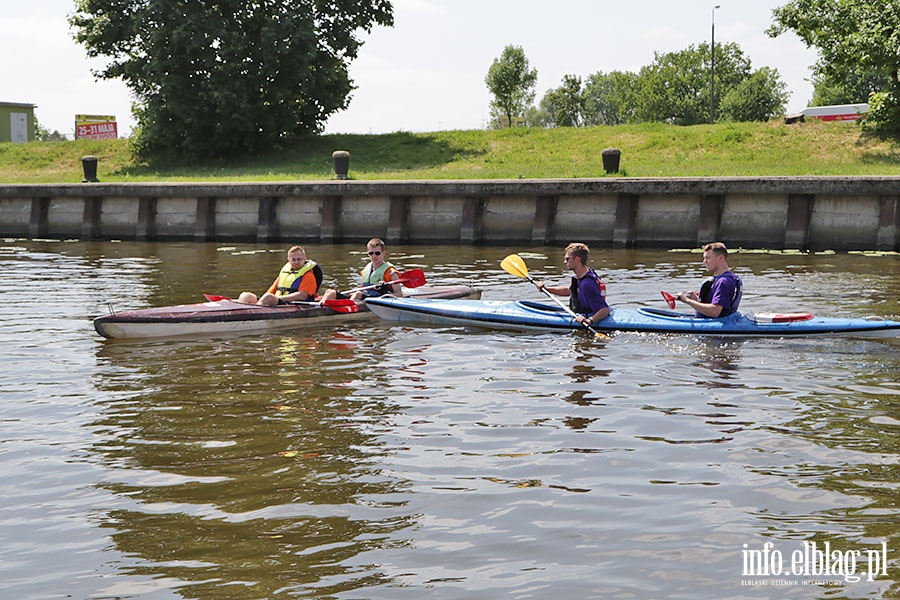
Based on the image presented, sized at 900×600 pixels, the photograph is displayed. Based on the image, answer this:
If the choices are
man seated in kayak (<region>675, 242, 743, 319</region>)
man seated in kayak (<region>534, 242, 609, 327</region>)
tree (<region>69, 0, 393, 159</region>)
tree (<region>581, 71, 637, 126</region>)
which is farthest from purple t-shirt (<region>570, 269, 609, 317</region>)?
tree (<region>581, 71, 637, 126</region>)

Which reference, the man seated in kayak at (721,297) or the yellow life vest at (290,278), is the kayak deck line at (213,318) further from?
the man seated in kayak at (721,297)

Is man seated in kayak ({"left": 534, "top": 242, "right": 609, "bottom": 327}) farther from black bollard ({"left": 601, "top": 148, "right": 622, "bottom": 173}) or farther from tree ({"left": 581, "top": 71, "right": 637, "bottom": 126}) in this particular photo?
tree ({"left": 581, "top": 71, "right": 637, "bottom": 126})

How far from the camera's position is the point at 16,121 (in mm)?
51094

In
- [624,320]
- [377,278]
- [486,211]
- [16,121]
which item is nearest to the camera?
[624,320]

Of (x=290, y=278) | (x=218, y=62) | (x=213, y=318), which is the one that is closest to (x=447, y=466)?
(x=213, y=318)

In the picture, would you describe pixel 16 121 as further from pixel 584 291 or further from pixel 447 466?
pixel 447 466

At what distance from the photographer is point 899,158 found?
84.1ft

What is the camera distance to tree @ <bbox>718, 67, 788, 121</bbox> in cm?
7569

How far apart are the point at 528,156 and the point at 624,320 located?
20378 mm

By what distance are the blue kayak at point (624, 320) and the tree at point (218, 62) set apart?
22.4 meters

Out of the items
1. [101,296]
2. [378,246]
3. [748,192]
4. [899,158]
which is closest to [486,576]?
[378,246]

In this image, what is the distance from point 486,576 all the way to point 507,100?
5639cm

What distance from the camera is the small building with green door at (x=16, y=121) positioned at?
50.2 m

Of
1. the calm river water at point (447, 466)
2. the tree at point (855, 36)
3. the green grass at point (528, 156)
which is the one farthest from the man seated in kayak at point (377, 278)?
the tree at point (855, 36)
